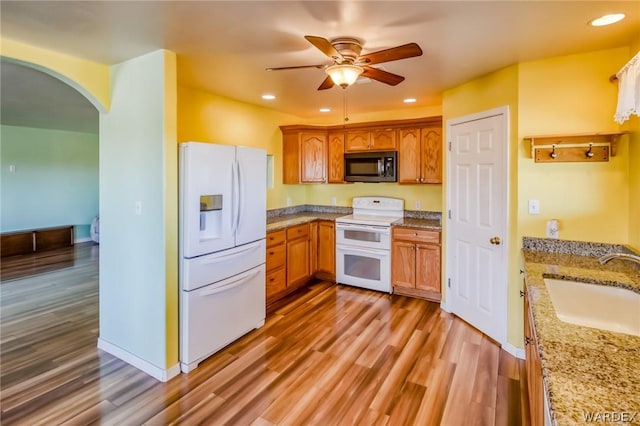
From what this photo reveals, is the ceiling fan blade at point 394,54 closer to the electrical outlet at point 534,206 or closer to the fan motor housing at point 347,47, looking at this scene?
the fan motor housing at point 347,47

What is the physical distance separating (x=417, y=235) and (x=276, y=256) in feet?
5.68

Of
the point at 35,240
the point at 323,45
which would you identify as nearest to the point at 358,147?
the point at 323,45

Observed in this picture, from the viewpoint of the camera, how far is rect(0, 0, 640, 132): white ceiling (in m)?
1.90

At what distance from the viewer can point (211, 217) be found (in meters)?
2.96

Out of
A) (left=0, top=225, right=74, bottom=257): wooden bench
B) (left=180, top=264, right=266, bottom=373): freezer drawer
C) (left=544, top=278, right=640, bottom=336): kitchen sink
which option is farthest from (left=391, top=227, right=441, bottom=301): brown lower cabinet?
(left=0, top=225, right=74, bottom=257): wooden bench

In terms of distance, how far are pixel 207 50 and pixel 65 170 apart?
6.86 metres

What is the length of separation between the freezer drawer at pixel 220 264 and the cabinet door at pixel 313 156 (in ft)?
6.19

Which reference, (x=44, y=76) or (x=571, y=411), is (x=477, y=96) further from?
(x=44, y=76)

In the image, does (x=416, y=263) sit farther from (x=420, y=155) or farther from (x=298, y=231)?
(x=298, y=231)

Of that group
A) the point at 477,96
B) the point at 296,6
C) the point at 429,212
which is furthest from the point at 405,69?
the point at 429,212

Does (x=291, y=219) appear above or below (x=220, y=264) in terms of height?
above

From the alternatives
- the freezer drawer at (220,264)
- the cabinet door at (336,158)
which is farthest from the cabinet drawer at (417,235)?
the freezer drawer at (220,264)

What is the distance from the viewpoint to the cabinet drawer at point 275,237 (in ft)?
13.0

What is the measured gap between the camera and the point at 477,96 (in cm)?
327
